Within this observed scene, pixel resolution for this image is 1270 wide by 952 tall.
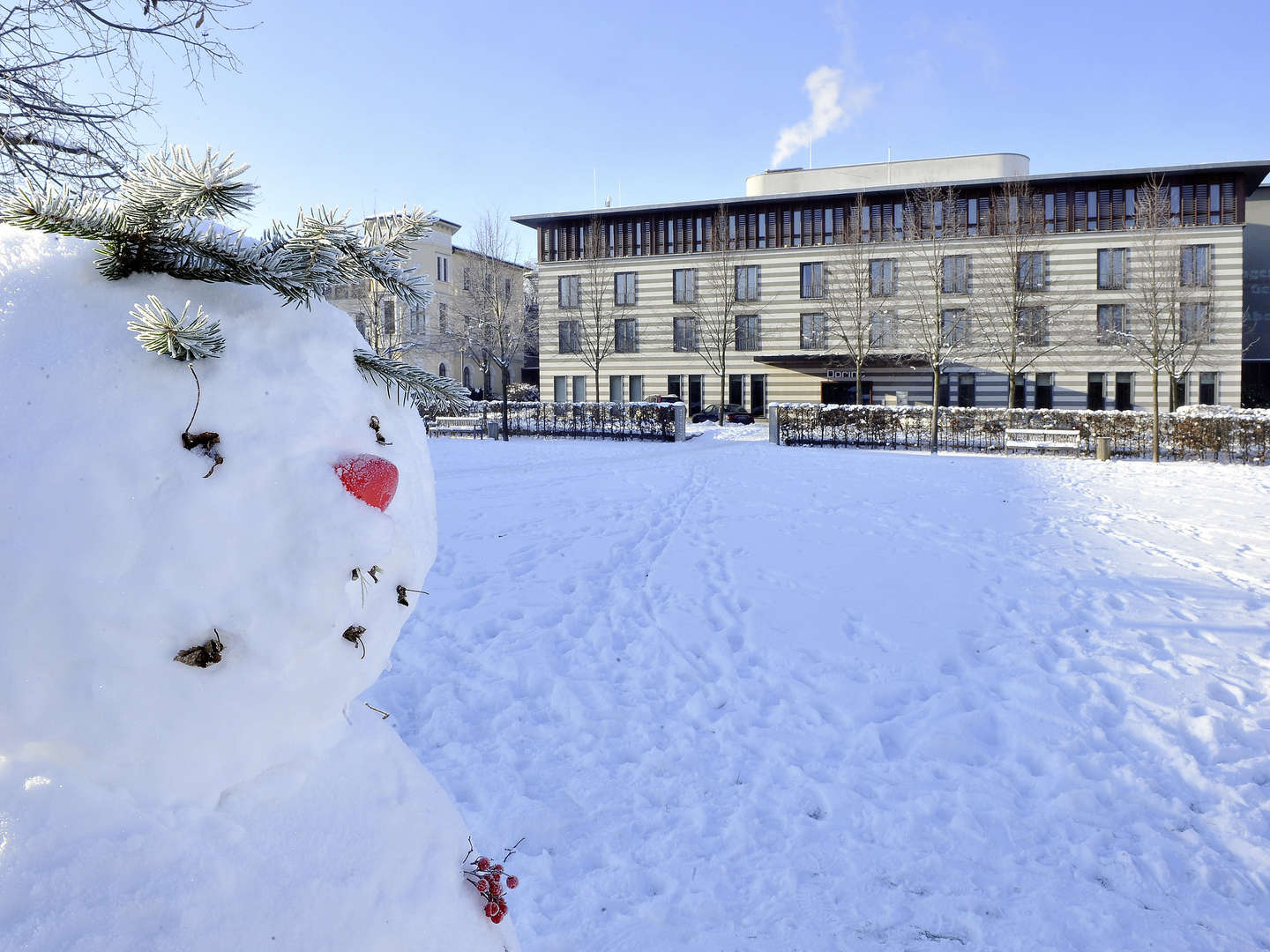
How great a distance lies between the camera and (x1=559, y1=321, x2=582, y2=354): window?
4241cm

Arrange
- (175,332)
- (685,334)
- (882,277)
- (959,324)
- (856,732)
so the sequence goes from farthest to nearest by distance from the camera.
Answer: (685,334)
(882,277)
(959,324)
(856,732)
(175,332)

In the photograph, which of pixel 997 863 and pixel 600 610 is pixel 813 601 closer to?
pixel 600 610

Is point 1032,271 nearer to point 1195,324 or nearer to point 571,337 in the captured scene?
point 1195,324

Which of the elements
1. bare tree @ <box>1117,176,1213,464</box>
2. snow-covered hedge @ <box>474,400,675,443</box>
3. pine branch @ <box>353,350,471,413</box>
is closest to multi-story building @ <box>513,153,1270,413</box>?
bare tree @ <box>1117,176,1213,464</box>

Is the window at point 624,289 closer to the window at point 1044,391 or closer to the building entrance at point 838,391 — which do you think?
the building entrance at point 838,391

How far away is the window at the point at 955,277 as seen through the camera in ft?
122

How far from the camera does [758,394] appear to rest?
137 ft

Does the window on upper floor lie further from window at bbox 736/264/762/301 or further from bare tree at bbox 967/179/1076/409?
bare tree at bbox 967/179/1076/409

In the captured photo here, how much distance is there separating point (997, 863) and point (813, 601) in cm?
376

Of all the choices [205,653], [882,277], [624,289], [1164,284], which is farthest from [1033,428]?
[205,653]

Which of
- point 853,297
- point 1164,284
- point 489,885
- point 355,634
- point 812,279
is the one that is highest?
point 812,279

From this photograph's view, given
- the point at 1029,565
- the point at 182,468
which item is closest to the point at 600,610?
the point at 1029,565

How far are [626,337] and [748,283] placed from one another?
735 cm

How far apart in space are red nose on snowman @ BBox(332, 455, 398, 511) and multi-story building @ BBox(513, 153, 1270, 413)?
1335 inches
